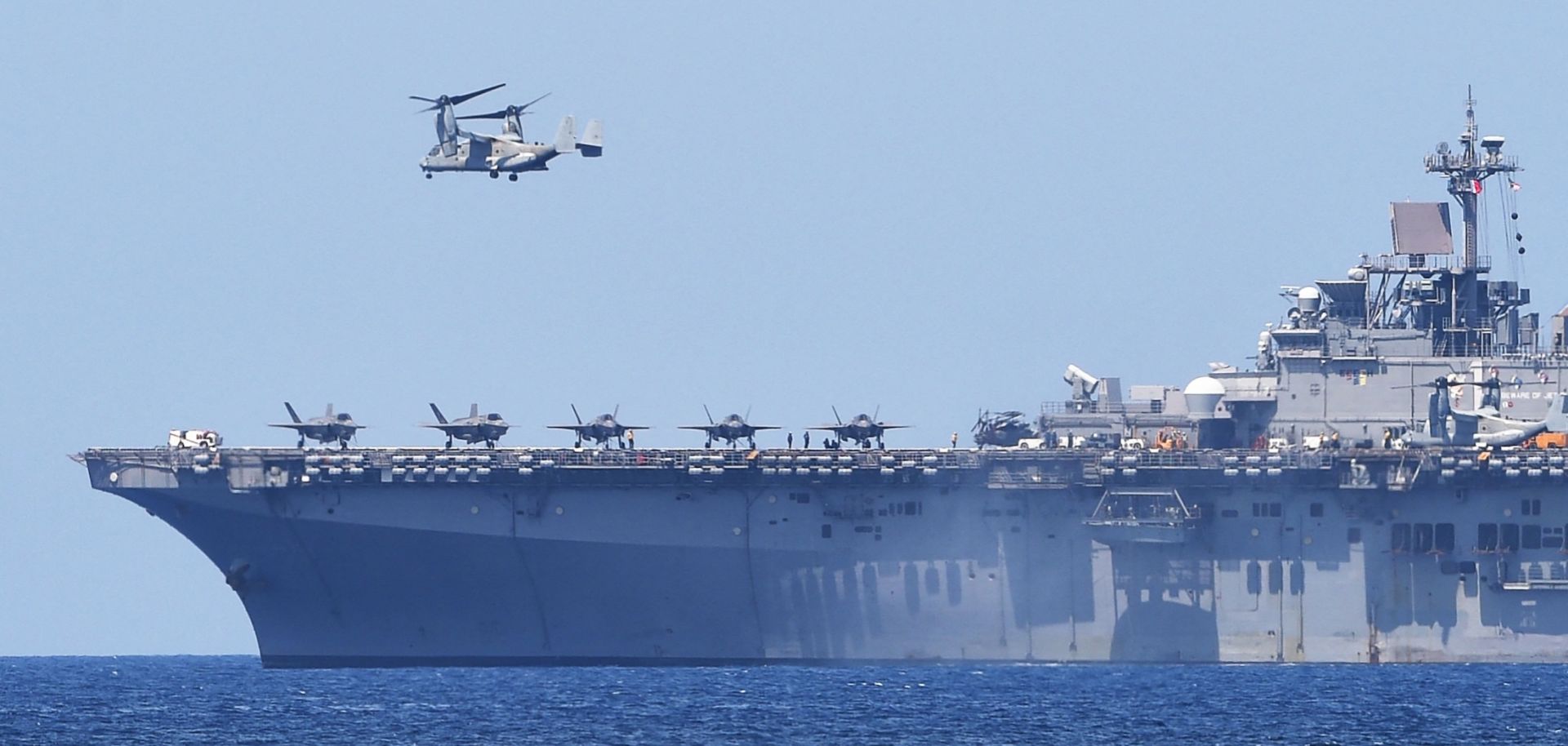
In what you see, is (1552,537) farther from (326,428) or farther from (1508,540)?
(326,428)

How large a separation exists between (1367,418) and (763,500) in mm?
12780

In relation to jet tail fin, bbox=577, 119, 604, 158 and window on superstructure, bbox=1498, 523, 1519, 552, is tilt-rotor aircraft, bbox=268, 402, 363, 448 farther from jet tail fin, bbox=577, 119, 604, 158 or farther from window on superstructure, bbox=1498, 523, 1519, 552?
window on superstructure, bbox=1498, 523, 1519, 552

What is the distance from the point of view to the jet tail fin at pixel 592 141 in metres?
56.3

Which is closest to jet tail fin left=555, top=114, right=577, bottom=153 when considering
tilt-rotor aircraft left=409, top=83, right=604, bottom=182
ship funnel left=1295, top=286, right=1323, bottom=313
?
tilt-rotor aircraft left=409, top=83, right=604, bottom=182

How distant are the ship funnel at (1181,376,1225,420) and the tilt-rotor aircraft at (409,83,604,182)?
43.6 ft

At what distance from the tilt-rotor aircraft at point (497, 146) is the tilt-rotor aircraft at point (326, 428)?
5.41 m

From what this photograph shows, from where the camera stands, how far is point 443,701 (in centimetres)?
5081

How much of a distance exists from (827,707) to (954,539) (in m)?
6.91

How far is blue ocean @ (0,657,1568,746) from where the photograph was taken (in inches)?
1751

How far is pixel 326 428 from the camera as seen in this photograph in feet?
183

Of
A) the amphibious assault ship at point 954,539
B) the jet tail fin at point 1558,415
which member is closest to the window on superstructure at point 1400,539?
the amphibious assault ship at point 954,539

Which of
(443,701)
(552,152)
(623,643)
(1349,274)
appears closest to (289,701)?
(443,701)

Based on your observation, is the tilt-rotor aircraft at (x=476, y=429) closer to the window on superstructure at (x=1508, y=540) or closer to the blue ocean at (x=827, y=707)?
the blue ocean at (x=827, y=707)

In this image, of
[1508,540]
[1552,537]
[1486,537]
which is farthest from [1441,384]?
[1552,537]
